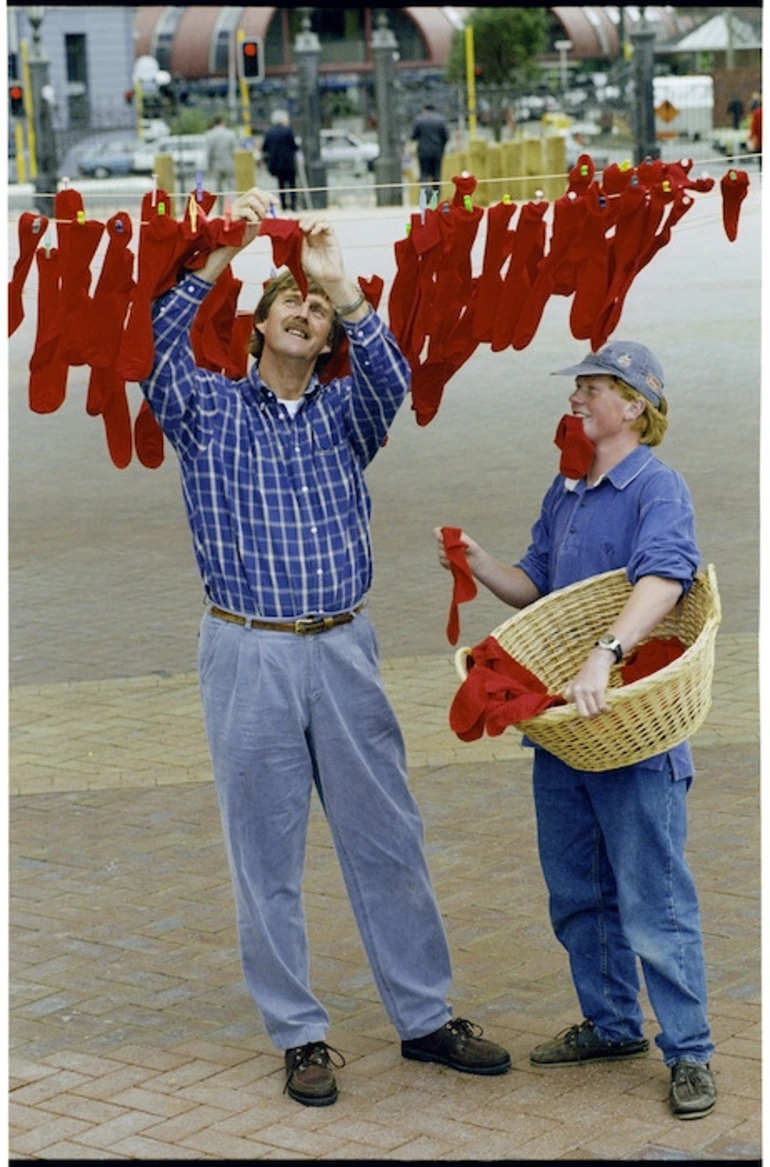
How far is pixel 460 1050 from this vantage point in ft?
14.7

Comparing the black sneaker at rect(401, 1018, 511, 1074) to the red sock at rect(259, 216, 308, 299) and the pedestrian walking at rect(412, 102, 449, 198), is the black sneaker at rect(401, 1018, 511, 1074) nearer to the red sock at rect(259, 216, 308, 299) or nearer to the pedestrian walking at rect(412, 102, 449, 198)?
the red sock at rect(259, 216, 308, 299)

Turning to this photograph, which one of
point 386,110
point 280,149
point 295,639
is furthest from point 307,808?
point 386,110

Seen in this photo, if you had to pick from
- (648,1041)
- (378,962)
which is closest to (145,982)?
(378,962)

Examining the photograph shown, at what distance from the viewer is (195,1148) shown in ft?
13.5

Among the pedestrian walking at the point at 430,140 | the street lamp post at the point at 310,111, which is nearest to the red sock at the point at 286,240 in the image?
the pedestrian walking at the point at 430,140

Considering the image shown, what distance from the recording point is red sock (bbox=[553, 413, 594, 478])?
4301mm

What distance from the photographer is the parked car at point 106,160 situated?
4034 centimetres

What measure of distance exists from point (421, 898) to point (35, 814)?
2315 mm

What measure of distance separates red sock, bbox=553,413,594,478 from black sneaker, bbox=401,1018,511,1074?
1328 millimetres

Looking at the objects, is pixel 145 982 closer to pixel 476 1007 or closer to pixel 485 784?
pixel 476 1007

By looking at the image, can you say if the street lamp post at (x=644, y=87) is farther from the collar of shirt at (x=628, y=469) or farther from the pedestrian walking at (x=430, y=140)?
the collar of shirt at (x=628, y=469)

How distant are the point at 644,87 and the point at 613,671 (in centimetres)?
3325

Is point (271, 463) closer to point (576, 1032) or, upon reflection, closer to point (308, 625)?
point (308, 625)

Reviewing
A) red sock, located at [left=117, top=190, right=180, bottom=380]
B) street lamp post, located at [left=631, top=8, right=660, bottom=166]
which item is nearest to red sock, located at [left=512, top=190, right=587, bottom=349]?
red sock, located at [left=117, top=190, right=180, bottom=380]
